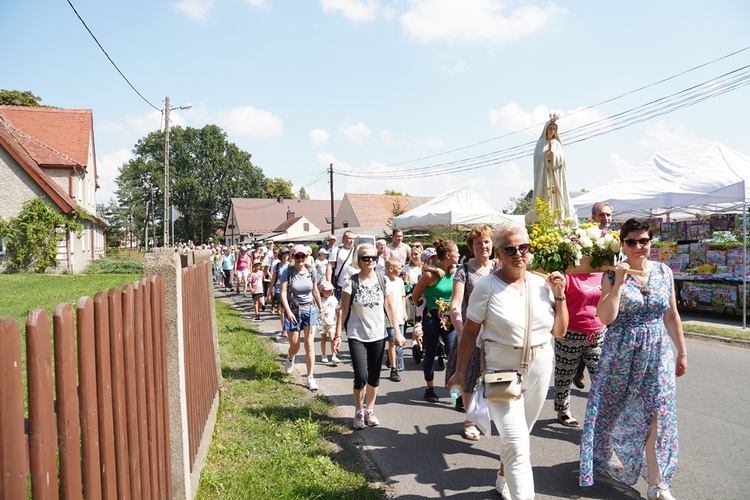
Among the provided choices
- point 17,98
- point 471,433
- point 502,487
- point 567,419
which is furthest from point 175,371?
point 17,98

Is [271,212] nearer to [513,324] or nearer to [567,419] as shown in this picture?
[567,419]

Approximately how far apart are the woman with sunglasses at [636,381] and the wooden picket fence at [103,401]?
2.80m

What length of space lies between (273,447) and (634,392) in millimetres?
2995

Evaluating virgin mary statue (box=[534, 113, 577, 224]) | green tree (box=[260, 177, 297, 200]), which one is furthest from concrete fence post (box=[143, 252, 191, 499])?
green tree (box=[260, 177, 297, 200])

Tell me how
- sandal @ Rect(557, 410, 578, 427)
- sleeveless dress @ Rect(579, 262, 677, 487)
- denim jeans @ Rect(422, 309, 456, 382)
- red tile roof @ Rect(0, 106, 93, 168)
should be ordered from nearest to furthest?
sleeveless dress @ Rect(579, 262, 677, 487), sandal @ Rect(557, 410, 578, 427), denim jeans @ Rect(422, 309, 456, 382), red tile roof @ Rect(0, 106, 93, 168)

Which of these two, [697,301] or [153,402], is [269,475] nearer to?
[153,402]

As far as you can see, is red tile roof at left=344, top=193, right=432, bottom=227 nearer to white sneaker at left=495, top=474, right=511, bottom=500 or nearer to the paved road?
the paved road

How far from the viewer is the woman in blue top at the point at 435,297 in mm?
6430

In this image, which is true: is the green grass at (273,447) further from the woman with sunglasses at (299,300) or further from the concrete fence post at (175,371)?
the woman with sunglasses at (299,300)

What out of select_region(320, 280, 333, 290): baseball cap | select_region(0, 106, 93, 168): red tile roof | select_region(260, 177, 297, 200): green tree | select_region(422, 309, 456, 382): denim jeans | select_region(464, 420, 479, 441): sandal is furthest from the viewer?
select_region(260, 177, 297, 200): green tree

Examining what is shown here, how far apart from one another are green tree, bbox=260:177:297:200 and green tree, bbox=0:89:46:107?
127 ft

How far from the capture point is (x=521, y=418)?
11.5 ft

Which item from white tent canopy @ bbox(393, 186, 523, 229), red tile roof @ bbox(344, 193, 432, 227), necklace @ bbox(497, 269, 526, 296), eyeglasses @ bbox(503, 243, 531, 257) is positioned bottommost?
necklace @ bbox(497, 269, 526, 296)

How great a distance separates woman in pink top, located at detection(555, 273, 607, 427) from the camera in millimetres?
5469
